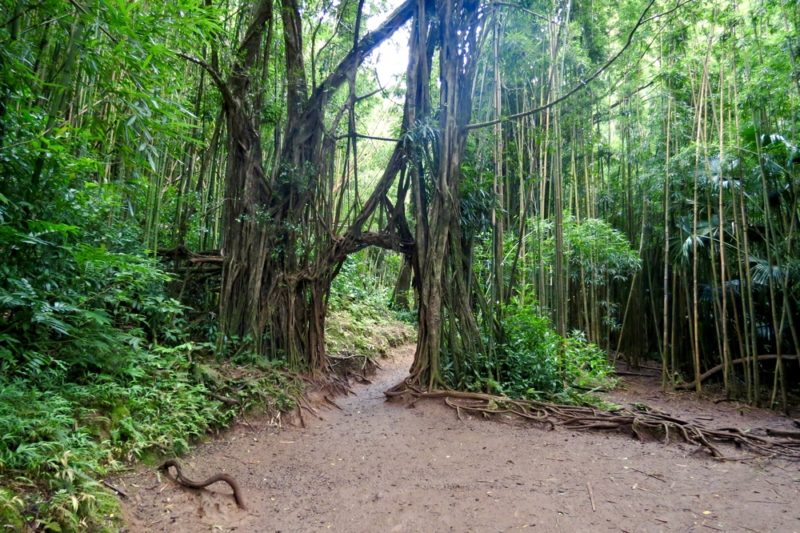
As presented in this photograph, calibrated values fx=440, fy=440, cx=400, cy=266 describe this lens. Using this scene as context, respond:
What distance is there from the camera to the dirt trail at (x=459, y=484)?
2.71m

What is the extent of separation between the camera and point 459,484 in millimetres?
3273

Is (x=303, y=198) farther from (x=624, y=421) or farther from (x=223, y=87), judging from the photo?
(x=624, y=421)

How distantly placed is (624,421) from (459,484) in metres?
2.34

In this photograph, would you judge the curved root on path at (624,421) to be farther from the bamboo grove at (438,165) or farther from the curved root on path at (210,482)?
the curved root on path at (210,482)

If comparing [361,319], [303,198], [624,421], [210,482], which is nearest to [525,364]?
[624,421]

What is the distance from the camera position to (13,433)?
227cm

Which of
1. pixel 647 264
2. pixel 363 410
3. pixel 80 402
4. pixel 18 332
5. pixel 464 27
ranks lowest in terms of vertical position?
pixel 363 410

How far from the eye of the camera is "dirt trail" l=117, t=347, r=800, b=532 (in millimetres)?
2711

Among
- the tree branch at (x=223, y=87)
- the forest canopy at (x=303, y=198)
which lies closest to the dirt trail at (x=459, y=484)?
the forest canopy at (x=303, y=198)

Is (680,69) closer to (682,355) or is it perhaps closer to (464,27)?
(464,27)

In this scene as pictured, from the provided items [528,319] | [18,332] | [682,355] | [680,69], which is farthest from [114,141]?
[682,355]

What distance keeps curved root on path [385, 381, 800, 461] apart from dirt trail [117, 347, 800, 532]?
0.63ft

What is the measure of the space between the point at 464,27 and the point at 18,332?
231 inches

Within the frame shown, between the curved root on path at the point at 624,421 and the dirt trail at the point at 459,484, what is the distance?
192mm
